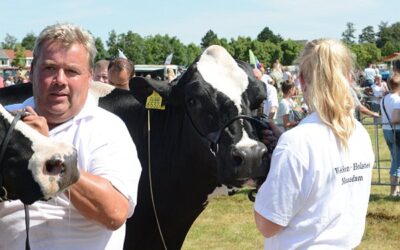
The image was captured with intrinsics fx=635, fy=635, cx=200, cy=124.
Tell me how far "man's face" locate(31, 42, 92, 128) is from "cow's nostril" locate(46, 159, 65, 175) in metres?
0.53

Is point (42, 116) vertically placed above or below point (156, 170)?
above

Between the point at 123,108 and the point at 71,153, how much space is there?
287cm

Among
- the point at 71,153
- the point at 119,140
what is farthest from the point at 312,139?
the point at 71,153

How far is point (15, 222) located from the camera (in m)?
2.71

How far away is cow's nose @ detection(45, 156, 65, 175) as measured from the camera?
2.20m

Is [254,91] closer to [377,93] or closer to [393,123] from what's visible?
[393,123]

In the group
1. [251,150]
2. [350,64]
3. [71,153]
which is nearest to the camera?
[71,153]

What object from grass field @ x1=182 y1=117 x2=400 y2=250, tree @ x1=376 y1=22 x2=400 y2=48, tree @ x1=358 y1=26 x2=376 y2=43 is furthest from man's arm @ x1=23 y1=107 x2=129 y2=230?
tree @ x1=358 y1=26 x2=376 y2=43

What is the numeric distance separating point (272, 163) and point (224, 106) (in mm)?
1774

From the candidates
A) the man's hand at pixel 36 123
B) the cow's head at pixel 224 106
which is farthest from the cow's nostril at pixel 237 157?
the man's hand at pixel 36 123

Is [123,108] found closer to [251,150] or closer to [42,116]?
[251,150]

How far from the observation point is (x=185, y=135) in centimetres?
484

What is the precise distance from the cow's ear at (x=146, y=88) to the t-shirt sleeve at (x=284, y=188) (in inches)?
90.2

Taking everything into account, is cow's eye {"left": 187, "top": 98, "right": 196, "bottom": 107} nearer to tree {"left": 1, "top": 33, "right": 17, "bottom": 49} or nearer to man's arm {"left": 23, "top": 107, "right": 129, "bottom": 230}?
man's arm {"left": 23, "top": 107, "right": 129, "bottom": 230}
